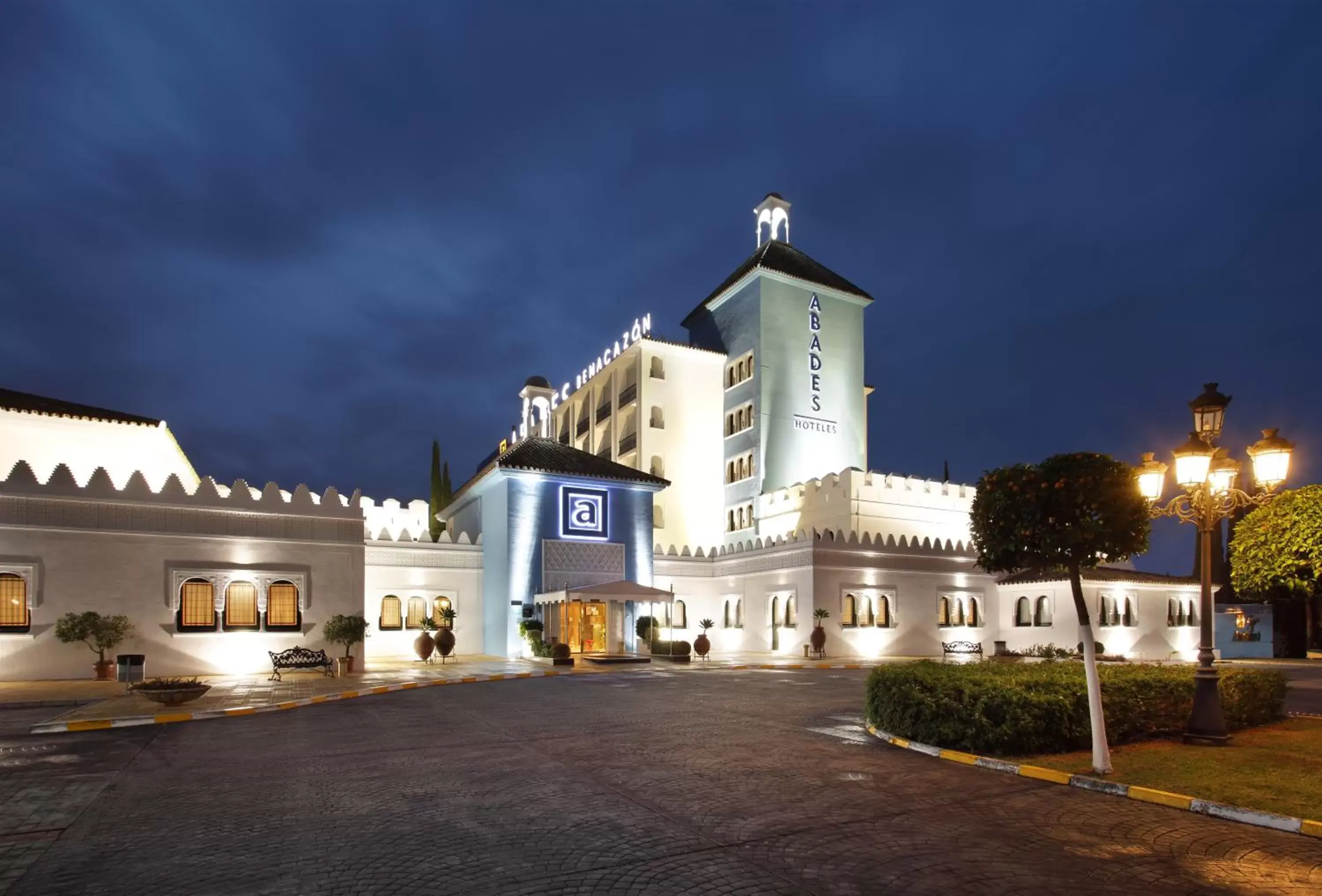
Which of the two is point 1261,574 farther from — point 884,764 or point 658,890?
point 658,890

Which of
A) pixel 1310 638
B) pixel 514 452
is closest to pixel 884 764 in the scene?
pixel 514 452

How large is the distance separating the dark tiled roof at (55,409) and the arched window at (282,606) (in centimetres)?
1202

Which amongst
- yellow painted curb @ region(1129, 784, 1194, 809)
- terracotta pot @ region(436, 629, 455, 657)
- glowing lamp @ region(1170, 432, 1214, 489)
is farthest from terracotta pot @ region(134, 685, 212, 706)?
glowing lamp @ region(1170, 432, 1214, 489)

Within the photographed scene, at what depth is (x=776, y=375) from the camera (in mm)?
48781

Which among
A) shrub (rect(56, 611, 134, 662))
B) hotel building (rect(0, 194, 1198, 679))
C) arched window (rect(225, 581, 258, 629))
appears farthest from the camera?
arched window (rect(225, 581, 258, 629))

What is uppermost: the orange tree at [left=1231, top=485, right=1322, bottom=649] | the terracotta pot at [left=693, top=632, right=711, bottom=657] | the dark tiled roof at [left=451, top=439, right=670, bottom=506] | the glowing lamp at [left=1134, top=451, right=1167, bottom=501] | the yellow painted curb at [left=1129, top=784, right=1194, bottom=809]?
the dark tiled roof at [left=451, top=439, right=670, bottom=506]

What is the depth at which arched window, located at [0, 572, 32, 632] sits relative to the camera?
22.7 metres

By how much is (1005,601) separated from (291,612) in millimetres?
31216

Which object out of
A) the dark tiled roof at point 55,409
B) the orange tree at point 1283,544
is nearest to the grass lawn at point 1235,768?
the orange tree at point 1283,544

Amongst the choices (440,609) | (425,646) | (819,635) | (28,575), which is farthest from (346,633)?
(819,635)

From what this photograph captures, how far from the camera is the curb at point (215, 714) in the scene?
1385 centimetres

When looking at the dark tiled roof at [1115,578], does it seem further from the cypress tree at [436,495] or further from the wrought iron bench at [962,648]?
the cypress tree at [436,495]

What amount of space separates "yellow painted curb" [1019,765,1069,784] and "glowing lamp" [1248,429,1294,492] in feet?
19.5

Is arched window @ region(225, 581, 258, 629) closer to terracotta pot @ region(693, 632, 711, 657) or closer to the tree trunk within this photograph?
terracotta pot @ region(693, 632, 711, 657)
